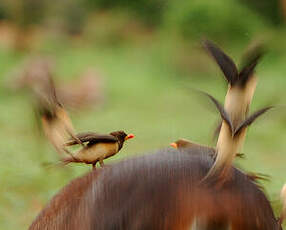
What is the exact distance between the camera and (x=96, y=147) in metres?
1.23

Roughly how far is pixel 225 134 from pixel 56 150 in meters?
0.34

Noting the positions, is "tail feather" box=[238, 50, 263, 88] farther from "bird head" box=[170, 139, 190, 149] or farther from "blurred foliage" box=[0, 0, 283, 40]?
"blurred foliage" box=[0, 0, 283, 40]

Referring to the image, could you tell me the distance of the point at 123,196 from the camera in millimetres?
1023

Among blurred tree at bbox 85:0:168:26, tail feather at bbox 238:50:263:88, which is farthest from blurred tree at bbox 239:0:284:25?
tail feather at bbox 238:50:263:88

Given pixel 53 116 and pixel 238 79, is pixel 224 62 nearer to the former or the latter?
pixel 238 79

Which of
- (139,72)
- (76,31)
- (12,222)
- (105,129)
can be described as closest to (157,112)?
(105,129)

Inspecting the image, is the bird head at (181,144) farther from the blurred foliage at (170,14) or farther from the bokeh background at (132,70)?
the blurred foliage at (170,14)

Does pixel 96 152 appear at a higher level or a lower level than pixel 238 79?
lower

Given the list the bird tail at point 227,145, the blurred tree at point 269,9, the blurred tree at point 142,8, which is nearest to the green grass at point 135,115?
the bird tail at point 227,145

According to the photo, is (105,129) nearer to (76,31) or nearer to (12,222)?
(12,222)

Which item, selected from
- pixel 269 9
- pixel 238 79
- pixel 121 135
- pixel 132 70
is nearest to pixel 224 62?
pixel 238 79

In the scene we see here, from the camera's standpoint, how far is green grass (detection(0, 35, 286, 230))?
3285 mm

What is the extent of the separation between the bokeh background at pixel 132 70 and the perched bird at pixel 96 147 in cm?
8

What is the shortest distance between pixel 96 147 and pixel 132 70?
9.49 m
